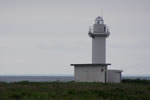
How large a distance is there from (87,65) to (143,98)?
12956mm

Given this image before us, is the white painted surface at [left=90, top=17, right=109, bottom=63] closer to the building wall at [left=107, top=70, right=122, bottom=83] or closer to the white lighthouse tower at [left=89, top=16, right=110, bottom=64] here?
the white lighthouse tower at [left=89, top=16, right=110, bottom=64]

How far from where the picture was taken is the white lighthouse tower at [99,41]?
34.3 m

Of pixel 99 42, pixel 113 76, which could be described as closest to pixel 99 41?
pixel 99 42

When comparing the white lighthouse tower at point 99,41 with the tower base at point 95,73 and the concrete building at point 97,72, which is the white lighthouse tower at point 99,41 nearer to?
the concrete building at point 97,72

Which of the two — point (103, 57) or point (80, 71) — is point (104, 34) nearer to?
point (103, 57)

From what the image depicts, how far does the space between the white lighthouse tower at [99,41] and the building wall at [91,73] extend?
370 centimetres

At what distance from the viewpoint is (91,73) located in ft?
100

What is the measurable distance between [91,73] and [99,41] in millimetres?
5070

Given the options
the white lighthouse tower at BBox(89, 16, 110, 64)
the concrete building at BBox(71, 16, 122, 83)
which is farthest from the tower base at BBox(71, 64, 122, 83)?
the white lighthouse tower at BBox(89, 16, 110, 64)

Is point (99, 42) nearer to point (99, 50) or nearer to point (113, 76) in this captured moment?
point (99, 50)

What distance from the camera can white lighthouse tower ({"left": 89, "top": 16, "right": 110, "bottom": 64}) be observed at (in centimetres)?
3428

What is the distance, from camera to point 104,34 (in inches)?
1364

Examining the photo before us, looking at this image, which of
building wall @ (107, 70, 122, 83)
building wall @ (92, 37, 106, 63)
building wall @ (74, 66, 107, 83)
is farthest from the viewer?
building wall @ (92, 37, 106, 63)

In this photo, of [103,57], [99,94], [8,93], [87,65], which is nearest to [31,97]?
[8,93]
